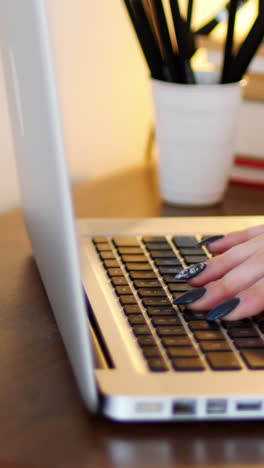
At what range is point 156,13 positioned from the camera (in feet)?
2.75

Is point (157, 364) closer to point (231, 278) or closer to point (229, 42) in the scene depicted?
point (231, 278)

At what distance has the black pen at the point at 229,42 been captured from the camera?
0.83 m

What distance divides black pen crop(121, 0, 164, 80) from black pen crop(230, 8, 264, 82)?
0.27 ft

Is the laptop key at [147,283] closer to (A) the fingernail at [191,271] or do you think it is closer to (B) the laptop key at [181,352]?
(A) the fingernail at [191,271]

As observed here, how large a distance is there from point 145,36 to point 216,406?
1.64 ft

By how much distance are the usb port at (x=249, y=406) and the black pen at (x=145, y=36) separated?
497mm

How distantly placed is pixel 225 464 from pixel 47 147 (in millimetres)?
210

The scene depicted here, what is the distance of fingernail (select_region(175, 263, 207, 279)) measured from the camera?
64 centimetres

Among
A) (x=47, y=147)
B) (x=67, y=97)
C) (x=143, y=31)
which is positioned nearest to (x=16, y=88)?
(x=47, y=147)

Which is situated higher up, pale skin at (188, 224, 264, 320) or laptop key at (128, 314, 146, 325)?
laptop key at (128, 314, 146, 325)

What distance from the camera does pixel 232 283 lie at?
61cm

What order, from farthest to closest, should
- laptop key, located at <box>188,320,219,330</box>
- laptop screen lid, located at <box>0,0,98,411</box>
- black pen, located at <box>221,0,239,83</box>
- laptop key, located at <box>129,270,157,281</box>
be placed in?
black pen, located at <box>221,0,239,83</box> < laptop key, located at <box>129,270,157,281</box> < laptop key, located at <box>188,320,219,330</box> < laptop screen lid, located at <box>0,0,98,411</box>

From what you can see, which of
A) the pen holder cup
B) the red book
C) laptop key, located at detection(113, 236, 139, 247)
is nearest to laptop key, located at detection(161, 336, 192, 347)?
laptop key, located at detection(113, 236, 139, 247)

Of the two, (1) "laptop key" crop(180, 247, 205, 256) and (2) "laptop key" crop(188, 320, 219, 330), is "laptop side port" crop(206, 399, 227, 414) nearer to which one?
(2) "laptop key" crop(188, 320, 219, 330)
